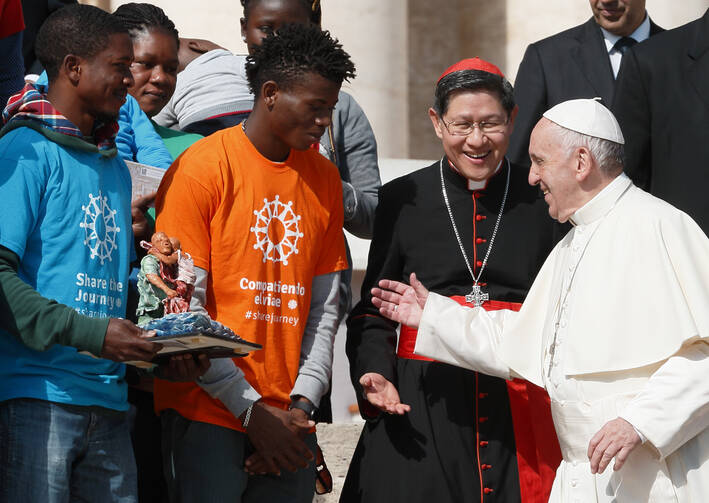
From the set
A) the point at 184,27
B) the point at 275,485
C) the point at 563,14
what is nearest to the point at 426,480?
the point at 275,485

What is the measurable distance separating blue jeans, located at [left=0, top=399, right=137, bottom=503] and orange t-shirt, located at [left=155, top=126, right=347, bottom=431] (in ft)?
1.45

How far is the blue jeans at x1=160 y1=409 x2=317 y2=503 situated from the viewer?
4453mm

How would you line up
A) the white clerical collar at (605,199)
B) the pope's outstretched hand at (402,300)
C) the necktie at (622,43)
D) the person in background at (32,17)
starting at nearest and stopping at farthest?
the white clerical collar at (605,199) → the pope's outstretched hand at (402,300) → the person in background at (32,17) → the necktie at (622,43)

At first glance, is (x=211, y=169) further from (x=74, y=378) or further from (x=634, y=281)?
(x=634, y=281)

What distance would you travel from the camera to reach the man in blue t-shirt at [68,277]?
3.96 meters

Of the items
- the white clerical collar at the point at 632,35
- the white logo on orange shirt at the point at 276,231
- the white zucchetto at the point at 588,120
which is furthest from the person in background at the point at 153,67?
the white clerical collar at the point at 632,35

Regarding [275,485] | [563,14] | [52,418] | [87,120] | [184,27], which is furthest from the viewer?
[563,14]

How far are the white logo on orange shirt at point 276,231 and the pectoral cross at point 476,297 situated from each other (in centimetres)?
71

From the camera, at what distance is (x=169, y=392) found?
4.56 m

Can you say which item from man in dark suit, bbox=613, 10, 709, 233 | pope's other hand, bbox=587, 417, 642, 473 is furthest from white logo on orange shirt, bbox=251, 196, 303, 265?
man in dark suit, bbox=613, 10, 709, 233

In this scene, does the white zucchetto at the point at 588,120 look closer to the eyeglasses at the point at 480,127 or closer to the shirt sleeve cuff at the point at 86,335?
the eyeglasses at the point at 480,127

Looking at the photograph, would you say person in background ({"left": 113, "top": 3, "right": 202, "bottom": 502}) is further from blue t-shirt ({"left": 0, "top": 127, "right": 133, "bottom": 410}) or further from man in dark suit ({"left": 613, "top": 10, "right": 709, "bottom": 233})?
man in dark suit ({"left": 613, "top": 10, "right": 709, "bottom": 233})

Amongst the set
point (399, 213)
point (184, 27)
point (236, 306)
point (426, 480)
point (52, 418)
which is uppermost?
point (184, 27)

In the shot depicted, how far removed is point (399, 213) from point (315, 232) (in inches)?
20.9
